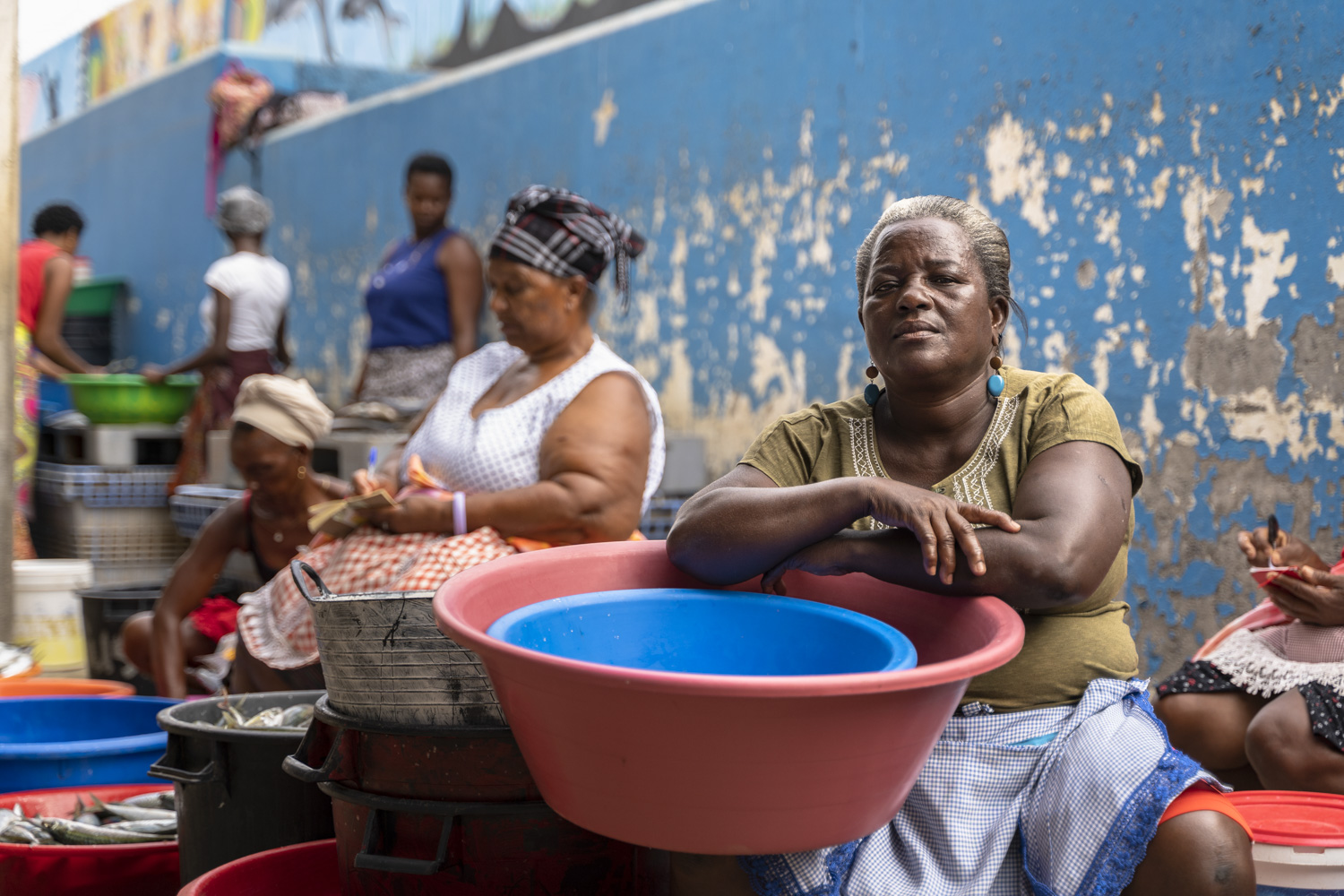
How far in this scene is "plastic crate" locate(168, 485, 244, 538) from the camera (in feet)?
16.7

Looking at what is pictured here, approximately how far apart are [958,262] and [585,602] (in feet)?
2.53

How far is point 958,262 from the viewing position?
6.05ft

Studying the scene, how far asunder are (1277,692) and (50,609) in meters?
4.09

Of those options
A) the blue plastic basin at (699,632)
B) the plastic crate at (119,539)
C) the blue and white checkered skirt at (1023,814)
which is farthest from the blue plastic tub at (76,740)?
the plastic crate at (119,539)

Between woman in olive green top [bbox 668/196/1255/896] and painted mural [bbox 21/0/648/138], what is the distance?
607 cm

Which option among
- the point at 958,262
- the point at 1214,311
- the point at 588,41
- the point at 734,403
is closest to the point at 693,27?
the point at 588,41

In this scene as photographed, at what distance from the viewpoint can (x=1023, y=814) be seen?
171 cm

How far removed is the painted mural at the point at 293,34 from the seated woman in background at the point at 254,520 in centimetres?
463

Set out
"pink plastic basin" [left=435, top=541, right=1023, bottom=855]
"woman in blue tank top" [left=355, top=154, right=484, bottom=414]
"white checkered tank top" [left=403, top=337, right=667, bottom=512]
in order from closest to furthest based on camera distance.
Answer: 1. "pink plastic basin" [left=435, top=541, right=1023, bottom=855]
2. "white checkered tank top" [left=403, top=337, right=667, bottom=512]
3. "woman in blue tank top" [left=355, top=154, right=484, bottom=414]

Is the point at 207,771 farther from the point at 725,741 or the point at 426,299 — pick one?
the point at 426,299

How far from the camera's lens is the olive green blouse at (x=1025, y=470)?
1.78 m

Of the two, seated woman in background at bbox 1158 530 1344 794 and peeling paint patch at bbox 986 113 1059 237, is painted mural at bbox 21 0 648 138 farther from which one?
seated woman in background at bbox 1158 530 1344 794

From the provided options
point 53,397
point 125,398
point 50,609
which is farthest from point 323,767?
point 53,397

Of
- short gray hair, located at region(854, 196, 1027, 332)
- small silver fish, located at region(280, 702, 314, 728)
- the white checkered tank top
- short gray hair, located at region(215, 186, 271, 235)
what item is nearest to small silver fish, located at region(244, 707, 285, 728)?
small silver fish, located at region(280, 702, 314, 728)
